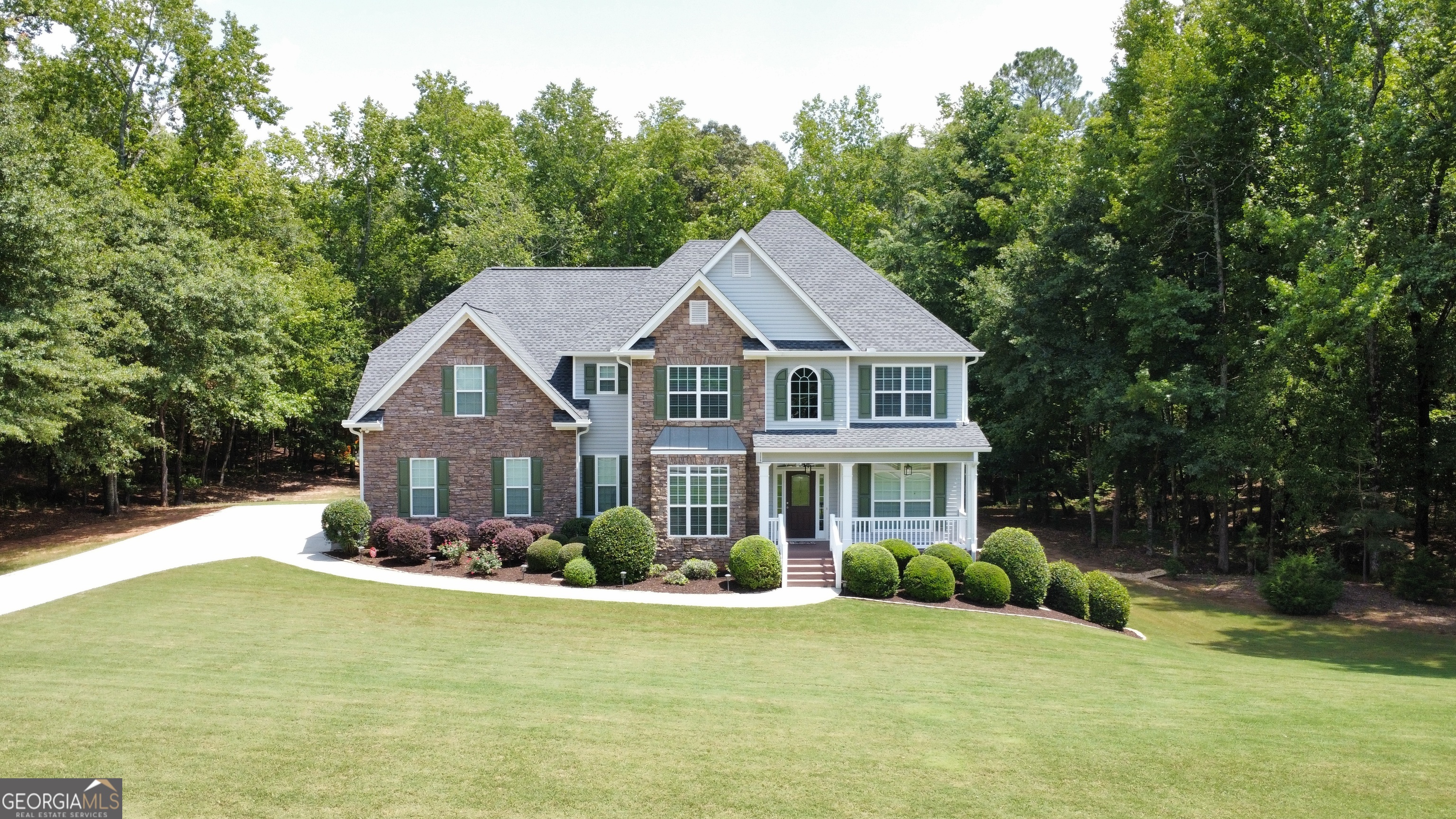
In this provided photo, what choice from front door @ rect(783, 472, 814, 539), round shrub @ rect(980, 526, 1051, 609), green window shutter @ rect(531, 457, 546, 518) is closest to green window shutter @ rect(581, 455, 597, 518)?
green window shutter @ rect(531, 457, 546, 518)

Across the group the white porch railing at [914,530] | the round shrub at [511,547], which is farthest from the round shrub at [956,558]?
the round shrub at [511,547]

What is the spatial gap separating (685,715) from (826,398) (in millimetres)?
15121

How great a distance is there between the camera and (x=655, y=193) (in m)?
52.0

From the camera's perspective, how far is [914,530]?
83.6 feet

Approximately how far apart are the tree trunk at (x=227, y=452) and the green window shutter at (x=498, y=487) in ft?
74.5

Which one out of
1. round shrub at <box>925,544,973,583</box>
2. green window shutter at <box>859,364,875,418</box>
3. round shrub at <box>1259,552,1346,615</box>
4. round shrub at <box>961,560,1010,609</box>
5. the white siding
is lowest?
round shrub at <box>1259,552,1346,615</box>

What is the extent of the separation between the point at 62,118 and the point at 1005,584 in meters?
40.6

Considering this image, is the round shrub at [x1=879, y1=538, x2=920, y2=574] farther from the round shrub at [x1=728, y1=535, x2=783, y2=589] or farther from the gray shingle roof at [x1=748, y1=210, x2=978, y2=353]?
the gray shingle roof at [x1=748, y1=210, x2=978, y2=353]

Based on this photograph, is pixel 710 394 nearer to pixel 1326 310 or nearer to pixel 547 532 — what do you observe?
pixel 547 532

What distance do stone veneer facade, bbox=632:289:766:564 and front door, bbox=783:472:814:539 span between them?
159cm

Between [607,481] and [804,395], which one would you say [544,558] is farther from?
[804,395]

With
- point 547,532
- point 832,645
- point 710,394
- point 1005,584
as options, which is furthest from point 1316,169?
point 547,532

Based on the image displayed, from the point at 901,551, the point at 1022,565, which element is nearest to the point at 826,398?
the point at 901,551

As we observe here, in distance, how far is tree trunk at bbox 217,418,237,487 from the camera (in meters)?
44.8
